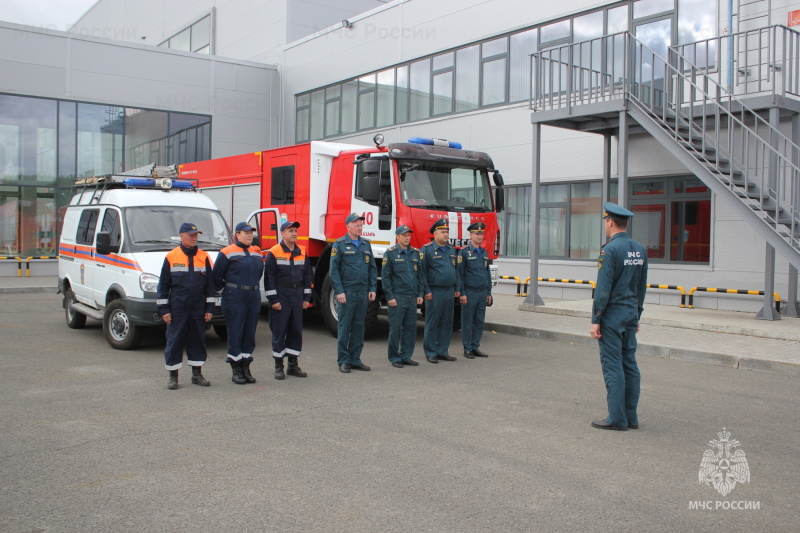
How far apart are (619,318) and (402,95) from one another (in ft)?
54.7

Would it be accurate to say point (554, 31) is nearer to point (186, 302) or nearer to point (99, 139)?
point (186, 302)

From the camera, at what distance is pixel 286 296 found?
8.18m

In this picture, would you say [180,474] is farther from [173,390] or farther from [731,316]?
[731,316]

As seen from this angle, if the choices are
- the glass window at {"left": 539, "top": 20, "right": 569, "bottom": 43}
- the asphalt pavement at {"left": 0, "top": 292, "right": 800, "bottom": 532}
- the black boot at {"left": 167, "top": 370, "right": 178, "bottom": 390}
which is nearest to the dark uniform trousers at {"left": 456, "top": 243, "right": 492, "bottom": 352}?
the asphalt pavement at {"left": 0, "top": 292, "right": 800, "bottom": 532}

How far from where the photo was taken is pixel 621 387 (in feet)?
19.7

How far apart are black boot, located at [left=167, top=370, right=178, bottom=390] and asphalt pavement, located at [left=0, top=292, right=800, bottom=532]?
204 millimetres

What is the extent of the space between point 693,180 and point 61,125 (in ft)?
66.5

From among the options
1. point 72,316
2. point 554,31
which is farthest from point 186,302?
point 554,31

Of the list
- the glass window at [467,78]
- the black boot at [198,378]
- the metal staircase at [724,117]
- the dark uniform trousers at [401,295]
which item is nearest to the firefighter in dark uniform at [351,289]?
the dark uniform trousers at [401,295]

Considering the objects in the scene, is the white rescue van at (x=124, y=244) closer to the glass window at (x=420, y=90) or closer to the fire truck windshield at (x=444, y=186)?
the fire truck windshield at (x=444, y=186)

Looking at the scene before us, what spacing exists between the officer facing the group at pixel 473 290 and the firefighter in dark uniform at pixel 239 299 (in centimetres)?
313

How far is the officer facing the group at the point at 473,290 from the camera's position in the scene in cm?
974

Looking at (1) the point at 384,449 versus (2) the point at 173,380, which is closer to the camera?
(1) the point at 384,449

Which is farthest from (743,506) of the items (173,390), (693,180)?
(693,180)
